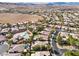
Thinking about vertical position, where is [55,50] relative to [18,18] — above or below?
below

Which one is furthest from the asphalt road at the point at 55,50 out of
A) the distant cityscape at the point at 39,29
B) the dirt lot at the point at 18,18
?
the dirt lot at the point at 18,18

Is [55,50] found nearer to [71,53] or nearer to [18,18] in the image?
[71,53]

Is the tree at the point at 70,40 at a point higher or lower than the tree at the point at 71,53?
higher

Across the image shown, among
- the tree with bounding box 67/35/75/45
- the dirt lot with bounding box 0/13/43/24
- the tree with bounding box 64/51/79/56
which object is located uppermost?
the dirt lot with bounding box 0/13/43/24

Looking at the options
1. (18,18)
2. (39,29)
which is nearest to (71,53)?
(39,29)

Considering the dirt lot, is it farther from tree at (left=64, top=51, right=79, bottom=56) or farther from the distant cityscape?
tree at (left=64, top=51, right=79, bottom=56)

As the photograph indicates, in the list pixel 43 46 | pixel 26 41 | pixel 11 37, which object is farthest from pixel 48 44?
pixel 11 37

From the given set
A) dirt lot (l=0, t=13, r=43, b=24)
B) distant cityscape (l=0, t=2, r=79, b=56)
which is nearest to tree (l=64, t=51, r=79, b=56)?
distant cityscape (l=0, t=2, r=79, b=56)

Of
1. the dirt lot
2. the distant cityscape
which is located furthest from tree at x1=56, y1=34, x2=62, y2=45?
the dirt lot

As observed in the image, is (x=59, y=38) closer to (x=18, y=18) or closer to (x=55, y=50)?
(x=55, y=50)

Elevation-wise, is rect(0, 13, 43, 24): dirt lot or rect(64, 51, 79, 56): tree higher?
rect(0, 13, 43, 24): dirt lot

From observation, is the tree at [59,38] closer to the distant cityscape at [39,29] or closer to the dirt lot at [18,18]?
the distant cityscape at [39,29]
